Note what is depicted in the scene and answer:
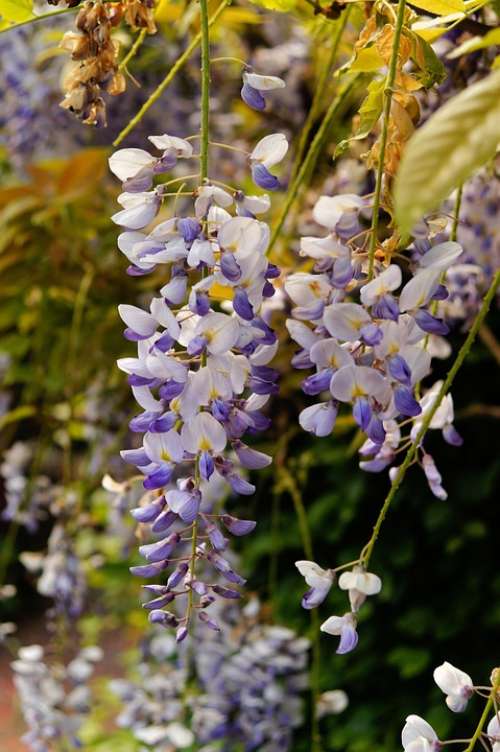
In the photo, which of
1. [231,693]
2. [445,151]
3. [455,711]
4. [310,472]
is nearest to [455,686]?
[455,711]

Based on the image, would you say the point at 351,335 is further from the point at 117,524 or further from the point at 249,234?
the point at 117,524

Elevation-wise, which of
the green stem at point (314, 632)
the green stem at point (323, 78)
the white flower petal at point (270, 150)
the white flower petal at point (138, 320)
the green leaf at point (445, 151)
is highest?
the green leaf at point (445, 151)

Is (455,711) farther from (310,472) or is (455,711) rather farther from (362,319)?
(310,472)

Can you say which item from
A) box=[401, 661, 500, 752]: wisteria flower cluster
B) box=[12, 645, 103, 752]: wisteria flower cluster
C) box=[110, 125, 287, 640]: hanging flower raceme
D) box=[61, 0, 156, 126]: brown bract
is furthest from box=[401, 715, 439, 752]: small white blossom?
box=[12, 645, 103, 752]: wisteria flower cluster

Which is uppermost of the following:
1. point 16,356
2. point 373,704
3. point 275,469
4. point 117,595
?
point 16,356

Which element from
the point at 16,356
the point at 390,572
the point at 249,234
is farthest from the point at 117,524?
the point at 249,234

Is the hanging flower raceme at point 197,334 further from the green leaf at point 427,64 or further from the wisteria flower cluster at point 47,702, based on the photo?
the wisteria flower cluster at point 47,702

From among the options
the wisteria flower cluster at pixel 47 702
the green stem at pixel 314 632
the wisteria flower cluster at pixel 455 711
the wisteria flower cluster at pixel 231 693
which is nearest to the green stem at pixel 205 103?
the wisteria flower cluster at pixel 455 711
